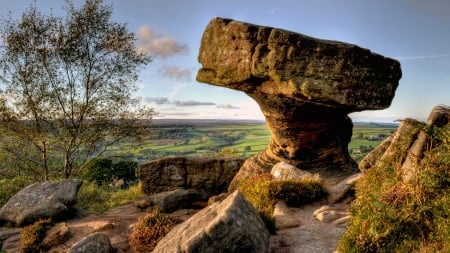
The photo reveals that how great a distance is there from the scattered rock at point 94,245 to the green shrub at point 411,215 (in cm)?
925

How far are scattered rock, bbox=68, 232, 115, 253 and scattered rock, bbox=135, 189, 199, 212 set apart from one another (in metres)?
5.56

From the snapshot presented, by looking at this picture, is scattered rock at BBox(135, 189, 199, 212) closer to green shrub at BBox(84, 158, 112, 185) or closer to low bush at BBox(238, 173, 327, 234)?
low bush at BBox(238, 173, 327, 234)

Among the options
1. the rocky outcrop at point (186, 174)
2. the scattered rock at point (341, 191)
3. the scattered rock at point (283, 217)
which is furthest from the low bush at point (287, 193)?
the rocky outcrop at point (186, 174)

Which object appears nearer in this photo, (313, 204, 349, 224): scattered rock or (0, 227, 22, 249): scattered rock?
(313, 204, 349, 224): scattered rock

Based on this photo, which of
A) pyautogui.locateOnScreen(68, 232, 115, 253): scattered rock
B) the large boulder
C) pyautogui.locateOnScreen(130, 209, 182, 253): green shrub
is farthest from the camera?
the large boulder

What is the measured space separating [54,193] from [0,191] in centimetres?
1339

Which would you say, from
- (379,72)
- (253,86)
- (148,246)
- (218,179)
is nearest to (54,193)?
(148,246)

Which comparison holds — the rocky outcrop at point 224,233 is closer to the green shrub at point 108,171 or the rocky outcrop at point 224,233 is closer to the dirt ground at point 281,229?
the dirt ground at point 281,229

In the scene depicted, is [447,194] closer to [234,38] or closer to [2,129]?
[234,38]

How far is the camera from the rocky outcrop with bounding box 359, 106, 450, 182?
9609 millimetres

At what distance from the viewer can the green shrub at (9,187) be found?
98.0 feet

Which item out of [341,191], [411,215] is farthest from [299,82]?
[411,215]

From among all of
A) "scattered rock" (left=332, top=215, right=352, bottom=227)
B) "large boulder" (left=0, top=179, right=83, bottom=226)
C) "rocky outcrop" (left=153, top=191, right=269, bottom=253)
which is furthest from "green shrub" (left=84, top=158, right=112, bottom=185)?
"scattered rock" (left=332, top=215, right=352, bottom=227)

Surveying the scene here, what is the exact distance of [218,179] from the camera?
26.9 meters
